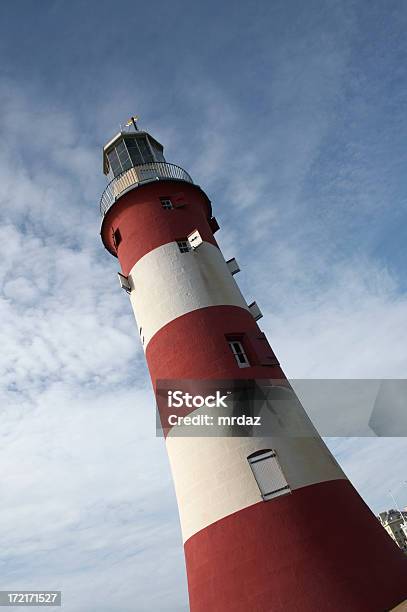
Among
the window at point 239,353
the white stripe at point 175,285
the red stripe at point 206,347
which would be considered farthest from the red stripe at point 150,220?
the window at point 239,353

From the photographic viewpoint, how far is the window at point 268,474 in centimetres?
1074

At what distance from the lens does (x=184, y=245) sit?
1582cm

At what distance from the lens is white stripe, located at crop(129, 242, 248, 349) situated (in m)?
14.3

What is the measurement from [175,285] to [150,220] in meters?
3.30

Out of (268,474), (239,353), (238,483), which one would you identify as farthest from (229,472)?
(239,353)

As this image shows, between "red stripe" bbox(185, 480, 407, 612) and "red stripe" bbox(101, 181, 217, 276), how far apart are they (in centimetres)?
965

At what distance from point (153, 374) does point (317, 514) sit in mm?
6483

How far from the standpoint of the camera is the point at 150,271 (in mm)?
15453

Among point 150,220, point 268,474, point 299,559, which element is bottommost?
point 299,559

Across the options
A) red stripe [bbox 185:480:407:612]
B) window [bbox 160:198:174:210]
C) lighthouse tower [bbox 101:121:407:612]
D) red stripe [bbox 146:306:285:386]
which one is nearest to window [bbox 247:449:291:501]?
lighthouse tower [bbox 101:121:407:612]

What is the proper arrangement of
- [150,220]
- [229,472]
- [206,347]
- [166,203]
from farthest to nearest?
[166,203]
[150,220]
[206,347]
[229,472]

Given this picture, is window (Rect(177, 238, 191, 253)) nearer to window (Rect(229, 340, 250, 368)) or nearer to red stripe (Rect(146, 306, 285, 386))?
red stripe (Rect(146, 306, 285, 386))

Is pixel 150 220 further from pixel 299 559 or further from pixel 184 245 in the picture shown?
pixel 299 559

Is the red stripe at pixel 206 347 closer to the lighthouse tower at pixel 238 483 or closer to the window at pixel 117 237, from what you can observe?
the lighthouse tower at pixel 238 483
